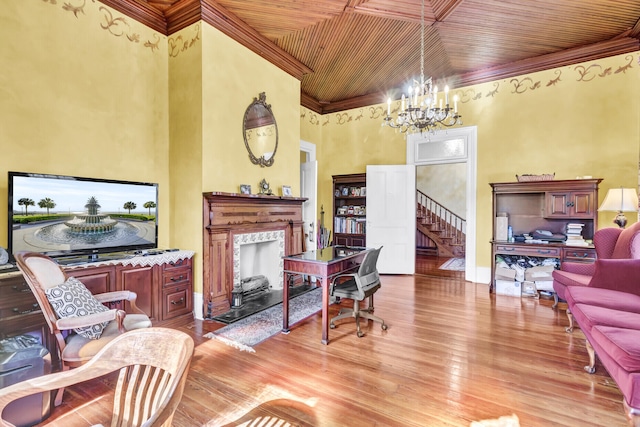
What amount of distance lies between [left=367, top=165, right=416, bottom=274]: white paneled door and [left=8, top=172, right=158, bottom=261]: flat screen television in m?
3.84

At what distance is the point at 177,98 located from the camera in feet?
12.2

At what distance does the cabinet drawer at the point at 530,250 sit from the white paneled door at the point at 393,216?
1.55 m

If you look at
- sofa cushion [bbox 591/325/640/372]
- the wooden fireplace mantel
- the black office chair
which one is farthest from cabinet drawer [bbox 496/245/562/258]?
the wooden fireplace mantel

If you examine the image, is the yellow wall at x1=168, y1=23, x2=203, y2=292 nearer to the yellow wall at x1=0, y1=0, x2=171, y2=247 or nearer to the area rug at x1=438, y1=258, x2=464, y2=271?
the yellow wall at x1=0, y1=0, x2=171, y2=247

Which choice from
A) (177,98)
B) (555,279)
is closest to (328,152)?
(177,98)

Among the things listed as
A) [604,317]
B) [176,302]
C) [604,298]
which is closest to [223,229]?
[176,302]

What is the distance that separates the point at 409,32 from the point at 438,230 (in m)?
5.46

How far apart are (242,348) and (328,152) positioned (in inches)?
189

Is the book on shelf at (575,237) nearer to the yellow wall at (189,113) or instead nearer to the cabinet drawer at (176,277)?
the yellow wall at (189,113)

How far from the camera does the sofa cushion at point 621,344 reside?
1659 mm

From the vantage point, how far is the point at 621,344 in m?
1.75

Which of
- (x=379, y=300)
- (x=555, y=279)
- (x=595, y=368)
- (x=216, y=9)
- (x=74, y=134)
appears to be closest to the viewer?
(x=595, y=368)

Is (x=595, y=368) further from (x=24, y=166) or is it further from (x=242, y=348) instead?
(x=24, y=166)

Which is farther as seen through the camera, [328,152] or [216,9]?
[328,152]
